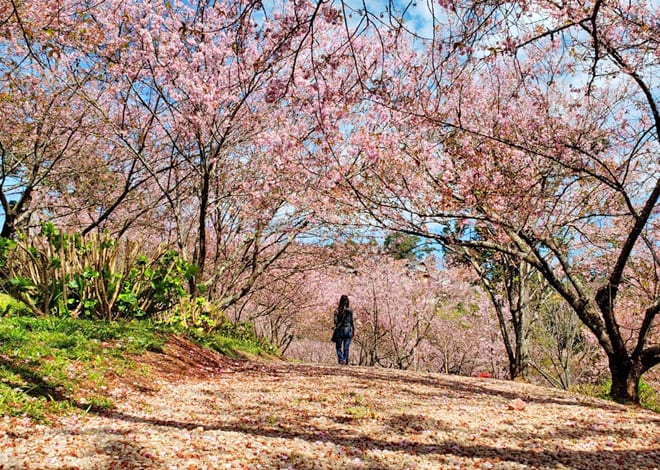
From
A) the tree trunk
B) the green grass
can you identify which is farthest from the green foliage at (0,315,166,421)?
the tree trunk

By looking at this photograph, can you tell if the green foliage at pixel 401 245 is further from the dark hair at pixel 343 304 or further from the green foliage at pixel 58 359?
the green foliage at pixel 58 359

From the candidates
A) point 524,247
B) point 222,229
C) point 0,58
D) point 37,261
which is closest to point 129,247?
point 37,261

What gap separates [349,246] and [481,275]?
11.8ft

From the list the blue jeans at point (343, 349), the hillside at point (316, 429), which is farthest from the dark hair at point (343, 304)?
the hillside at point (316, 429)

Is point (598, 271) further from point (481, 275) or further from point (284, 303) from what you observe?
point (284, 303)

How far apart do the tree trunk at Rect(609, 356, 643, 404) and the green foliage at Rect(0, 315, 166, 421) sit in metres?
5.51

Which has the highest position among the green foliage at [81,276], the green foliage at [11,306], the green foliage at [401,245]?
the green foliage at [401,245]

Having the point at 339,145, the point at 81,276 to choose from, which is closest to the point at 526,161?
the point at 339,145

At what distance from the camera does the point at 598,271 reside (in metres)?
12.3

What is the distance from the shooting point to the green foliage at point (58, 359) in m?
3.33

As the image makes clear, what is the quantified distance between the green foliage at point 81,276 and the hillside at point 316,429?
5.08 ft

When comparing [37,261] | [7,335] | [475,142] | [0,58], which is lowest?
[7,335]

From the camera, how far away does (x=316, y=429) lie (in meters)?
3.60

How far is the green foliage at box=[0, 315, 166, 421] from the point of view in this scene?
3330 millimetres
